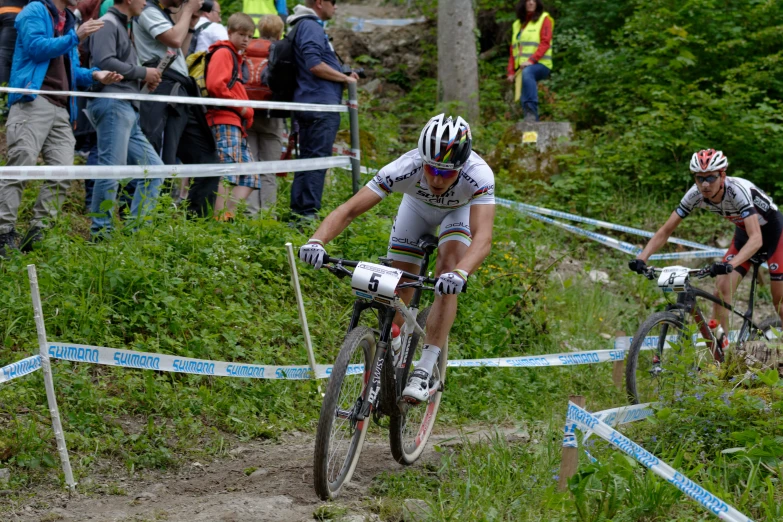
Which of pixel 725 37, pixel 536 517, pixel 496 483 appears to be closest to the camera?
pixel 536 517

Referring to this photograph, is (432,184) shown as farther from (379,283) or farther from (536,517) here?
(536,517)

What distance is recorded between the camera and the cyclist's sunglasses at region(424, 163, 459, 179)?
509 centimetres

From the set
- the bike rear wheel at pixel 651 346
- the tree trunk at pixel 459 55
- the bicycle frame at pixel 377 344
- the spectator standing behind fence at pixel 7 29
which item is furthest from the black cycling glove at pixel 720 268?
the tree trunk at pixel 459 55

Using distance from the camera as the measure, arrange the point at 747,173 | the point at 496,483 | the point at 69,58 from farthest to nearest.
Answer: the point at 747,173 < the point at 69,58 < the point at 496,483

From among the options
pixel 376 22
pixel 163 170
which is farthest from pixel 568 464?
pixel 376 22

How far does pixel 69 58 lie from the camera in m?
6.75

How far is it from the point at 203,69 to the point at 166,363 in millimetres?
3600

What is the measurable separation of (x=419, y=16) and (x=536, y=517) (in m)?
14.3

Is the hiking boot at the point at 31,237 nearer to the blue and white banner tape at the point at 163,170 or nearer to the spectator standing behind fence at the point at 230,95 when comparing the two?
the blue and white banner tape at the point at 163,170

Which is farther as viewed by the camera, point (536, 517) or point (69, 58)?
point (69, 58)

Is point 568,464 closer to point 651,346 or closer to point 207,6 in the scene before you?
point 651,346

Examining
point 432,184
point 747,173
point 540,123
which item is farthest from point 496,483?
point 747,173

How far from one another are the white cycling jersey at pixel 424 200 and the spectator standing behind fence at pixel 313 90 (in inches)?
105

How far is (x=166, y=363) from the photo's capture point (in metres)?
5.36
